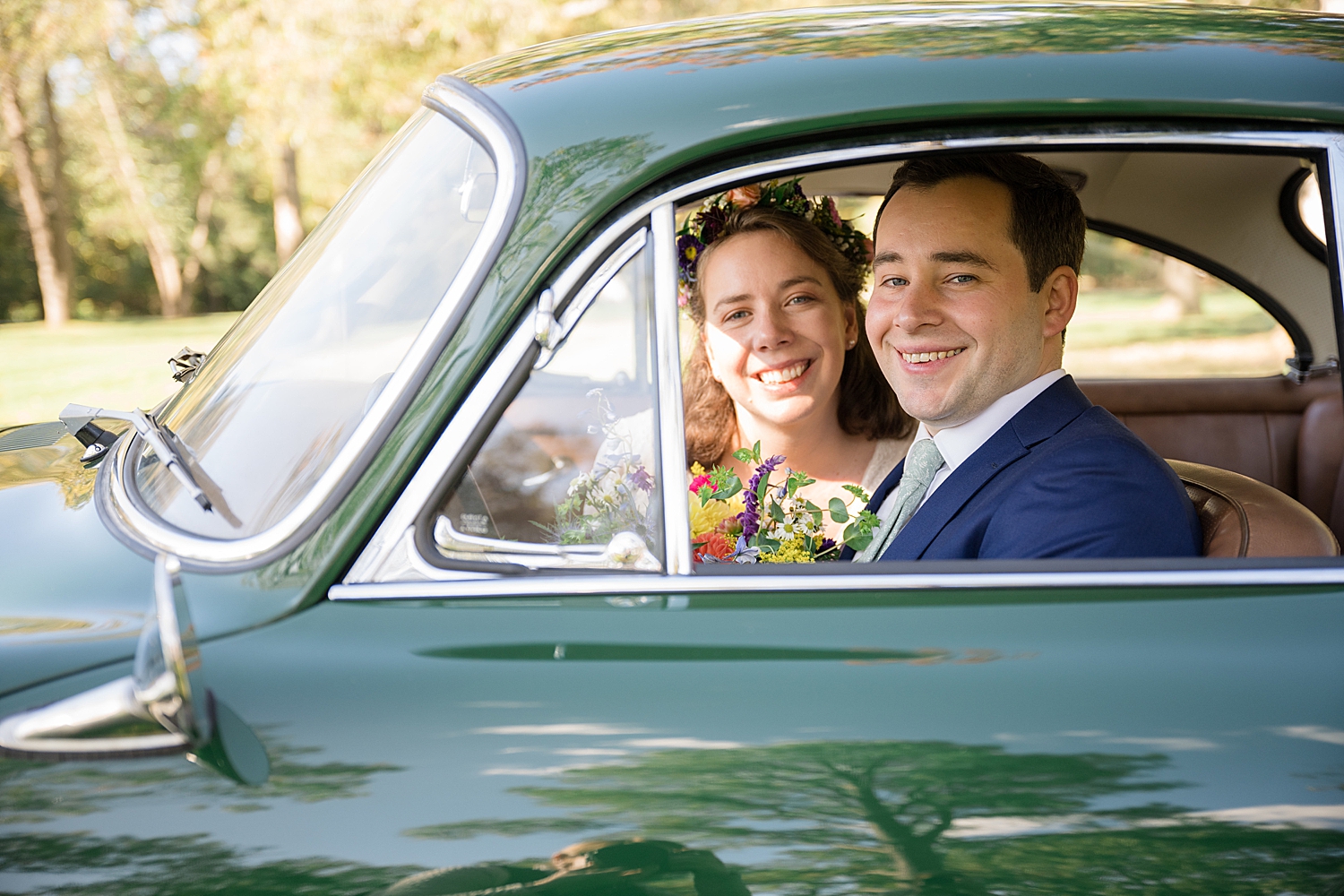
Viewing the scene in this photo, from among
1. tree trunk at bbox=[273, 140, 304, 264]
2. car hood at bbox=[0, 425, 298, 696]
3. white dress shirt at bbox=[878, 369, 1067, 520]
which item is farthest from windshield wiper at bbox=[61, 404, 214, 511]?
tree trunk at bbox=[273, 140, 304, 264]

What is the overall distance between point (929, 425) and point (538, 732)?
123cm

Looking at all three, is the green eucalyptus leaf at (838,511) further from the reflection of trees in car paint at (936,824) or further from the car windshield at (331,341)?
the car windshield at (331,341)

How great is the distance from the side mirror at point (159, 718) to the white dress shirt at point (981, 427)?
53.1 inches

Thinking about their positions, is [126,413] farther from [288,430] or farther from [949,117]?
[949,117]

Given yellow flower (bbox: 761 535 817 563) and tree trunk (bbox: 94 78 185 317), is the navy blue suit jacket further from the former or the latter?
tree trunk (bbox: 94 78 185 317)

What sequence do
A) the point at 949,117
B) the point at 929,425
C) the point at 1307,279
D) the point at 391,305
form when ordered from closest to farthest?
the point at 949,117 < the point at 391,305 < the point at 929,425 < the point at 1307,279

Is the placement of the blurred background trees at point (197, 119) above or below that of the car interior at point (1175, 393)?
above

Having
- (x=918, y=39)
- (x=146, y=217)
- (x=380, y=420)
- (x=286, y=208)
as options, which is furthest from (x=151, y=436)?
(x=146, y=217)

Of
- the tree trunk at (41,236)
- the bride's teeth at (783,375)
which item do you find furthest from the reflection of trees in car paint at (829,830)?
the tree trunk at (41,236)

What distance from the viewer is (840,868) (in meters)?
1.35

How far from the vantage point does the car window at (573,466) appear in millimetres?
1534

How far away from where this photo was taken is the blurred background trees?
13117mm

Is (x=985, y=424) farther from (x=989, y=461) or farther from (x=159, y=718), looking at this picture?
(x=159, y=718)

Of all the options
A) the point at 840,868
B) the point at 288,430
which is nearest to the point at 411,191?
the point at 288,430
